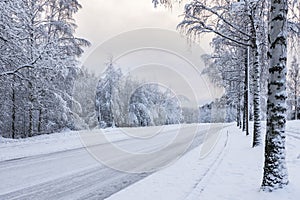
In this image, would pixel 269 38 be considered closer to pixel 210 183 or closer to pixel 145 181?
pixel 210 183

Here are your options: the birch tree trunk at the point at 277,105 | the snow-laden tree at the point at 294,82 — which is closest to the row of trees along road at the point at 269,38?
the birch tree trunk at the point at 277,105

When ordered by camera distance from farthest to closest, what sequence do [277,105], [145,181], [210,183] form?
[145,181]
[210,183]
[277,105]

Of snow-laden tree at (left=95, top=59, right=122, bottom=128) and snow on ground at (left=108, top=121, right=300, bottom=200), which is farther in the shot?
snow-laden tree at (left=95, top=59, right=122, bottom=128)

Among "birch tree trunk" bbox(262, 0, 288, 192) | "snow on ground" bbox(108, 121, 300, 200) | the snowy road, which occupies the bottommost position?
the snowy road

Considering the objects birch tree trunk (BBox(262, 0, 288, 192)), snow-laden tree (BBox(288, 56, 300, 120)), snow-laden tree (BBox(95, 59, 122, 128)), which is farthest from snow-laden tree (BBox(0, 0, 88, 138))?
snow-laden tree (BBox(288, 56, 300, 120))

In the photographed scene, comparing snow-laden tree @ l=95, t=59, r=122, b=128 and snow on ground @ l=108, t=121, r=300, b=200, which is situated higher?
snow-laden tree @ l=95, t=59, r=122, b=128

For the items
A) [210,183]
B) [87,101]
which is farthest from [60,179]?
[87,101]

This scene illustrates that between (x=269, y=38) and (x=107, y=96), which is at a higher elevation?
(x=107, y=96)

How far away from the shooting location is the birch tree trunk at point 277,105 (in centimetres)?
561

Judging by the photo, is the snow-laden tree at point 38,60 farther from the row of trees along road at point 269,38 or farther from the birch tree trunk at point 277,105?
the birch tree trunk at point 277,105

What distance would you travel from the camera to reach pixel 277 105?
18.5 ft

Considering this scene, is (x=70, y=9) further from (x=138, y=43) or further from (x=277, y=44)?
(x=277, y=44)

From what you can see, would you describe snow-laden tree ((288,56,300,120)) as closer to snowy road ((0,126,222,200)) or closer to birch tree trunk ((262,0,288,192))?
snowy road ((0,126,222,200))

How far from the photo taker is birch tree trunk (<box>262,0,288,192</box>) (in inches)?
221
